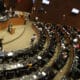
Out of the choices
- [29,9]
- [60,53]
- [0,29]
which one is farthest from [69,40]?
[29,9]

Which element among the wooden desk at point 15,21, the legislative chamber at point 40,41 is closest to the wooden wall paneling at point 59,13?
the legislative chamber at point 40,41

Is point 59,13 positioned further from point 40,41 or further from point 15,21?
point 40,41

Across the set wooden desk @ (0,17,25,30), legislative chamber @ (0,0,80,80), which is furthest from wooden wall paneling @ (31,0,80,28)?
wooden desk @ (0,17,25,30)

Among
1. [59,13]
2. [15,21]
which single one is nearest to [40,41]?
[15,21]

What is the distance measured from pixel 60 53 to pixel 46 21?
359 inches

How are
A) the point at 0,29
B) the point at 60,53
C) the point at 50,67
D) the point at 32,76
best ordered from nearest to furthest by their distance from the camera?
1. the point at 32,76
2. the point at 50,67
3. the point at 60,53
4. the point at 0,29

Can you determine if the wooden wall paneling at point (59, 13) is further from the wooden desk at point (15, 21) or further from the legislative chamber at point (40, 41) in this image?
the wooden desk at point (15, 21)

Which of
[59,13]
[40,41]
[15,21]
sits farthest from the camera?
→ [59,13]

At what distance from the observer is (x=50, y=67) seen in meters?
17.3

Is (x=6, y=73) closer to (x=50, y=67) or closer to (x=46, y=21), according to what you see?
(x=50, y=67)

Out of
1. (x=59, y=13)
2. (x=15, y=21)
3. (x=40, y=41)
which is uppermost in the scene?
(x=59, y=13)

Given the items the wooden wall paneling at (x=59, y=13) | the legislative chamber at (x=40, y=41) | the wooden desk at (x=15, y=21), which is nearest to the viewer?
the legislative chamber at (x=40, y=41)

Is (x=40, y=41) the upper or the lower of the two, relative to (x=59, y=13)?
lower

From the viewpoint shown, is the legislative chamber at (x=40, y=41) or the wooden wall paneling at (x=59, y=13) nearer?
the legislative chamber at (x=40, y=41)
